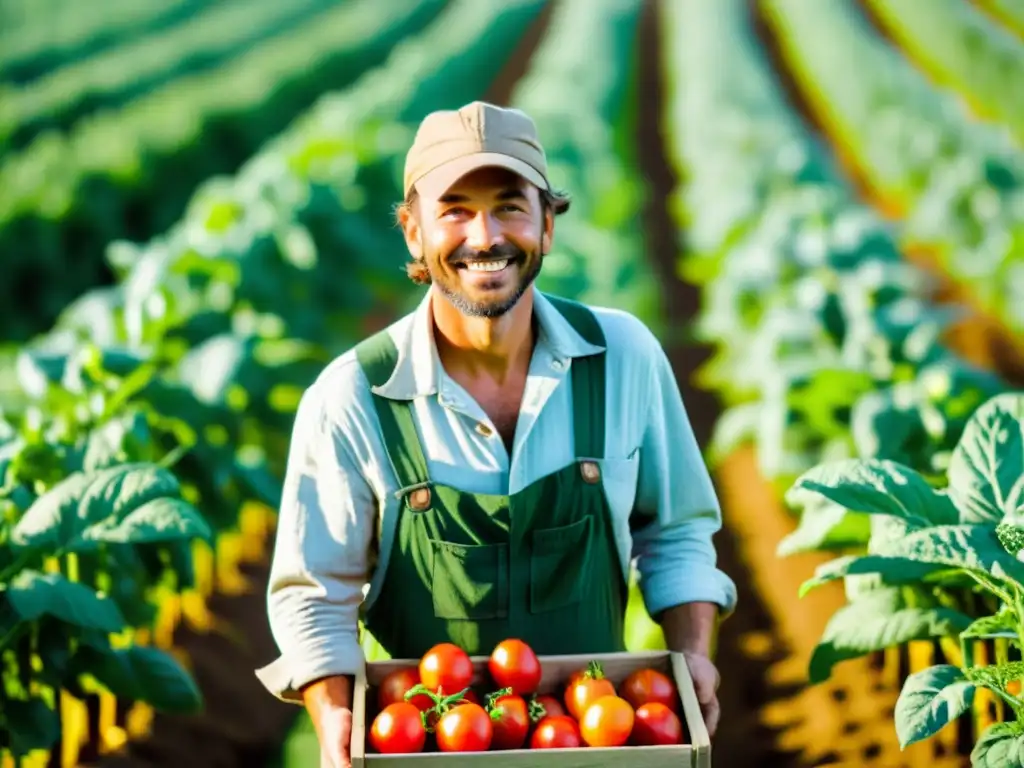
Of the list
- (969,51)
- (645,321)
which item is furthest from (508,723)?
(969,51)

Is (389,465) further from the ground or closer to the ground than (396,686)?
further from the ground

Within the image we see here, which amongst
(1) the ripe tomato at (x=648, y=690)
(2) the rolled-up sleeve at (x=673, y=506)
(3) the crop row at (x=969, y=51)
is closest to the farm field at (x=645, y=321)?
(3) the crop row at (x=969, y=51)

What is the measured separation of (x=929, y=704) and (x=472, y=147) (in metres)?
1.43

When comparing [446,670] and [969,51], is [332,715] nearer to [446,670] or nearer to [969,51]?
[446,670]

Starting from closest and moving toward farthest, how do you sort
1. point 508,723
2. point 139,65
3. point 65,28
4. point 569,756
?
point 569,756 < point 508,723 < point 139,65 < point 65,28

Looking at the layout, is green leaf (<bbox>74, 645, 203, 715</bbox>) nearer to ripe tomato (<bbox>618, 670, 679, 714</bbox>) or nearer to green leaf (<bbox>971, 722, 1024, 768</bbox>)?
ripe tomato (<bbox>618, 670, 679, 714</bbox>)

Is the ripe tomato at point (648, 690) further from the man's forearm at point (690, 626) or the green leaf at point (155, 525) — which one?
the green leaf at point (155, 525)

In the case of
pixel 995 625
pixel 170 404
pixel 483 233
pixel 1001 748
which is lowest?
pixel 1001 748

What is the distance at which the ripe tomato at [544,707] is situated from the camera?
254 centimetres

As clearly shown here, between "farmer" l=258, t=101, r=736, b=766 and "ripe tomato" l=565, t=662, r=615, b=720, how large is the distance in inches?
10.8

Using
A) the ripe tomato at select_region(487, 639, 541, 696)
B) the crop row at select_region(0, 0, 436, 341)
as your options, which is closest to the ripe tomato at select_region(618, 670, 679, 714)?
the ripe tomato at select_region(487, 639, 541, 696)

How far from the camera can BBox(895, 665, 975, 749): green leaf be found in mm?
2941

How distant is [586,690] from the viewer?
99.5 inches

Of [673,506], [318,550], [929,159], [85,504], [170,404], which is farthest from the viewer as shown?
[929,159]
